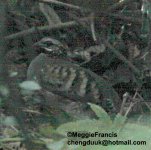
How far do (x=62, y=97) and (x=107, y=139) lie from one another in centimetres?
30

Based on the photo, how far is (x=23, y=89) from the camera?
0.63 metres

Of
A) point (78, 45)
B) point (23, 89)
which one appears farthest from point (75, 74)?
point (23, 89)

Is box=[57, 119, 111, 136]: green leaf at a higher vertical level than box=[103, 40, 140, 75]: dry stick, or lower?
lower

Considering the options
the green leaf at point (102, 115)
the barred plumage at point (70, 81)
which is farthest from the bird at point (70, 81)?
the green leaf at point (102, 115)

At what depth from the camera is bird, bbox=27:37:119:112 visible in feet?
3.51

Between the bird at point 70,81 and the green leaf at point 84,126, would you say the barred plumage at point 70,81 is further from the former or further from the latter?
the green leaf at point 84,126

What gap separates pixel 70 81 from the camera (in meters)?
1.14

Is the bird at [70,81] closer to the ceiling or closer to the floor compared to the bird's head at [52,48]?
closer to the floor

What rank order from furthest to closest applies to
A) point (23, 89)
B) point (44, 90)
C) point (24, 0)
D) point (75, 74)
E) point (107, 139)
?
point (75, 74), point (44, 90), point (24, 0), point (107, 139), point (23, 89)

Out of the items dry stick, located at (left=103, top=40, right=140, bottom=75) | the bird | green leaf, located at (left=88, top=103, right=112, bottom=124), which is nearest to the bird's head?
the bird

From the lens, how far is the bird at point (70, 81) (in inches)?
42.2

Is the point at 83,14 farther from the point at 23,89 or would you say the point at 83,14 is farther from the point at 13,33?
the point at 23,89

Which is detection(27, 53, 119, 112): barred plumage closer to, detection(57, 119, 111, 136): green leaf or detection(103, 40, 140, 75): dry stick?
detection(103, 40, 140, 75): dry stick

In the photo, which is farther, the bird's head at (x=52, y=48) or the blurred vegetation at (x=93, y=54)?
the bird's head at (x=52, y=48)
